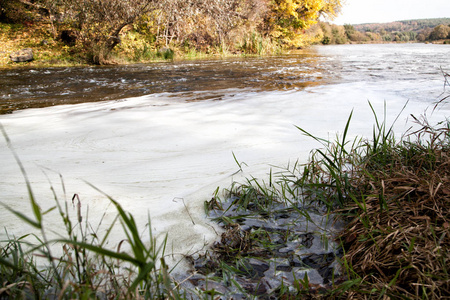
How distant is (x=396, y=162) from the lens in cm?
153

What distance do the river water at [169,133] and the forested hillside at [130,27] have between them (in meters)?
4.88

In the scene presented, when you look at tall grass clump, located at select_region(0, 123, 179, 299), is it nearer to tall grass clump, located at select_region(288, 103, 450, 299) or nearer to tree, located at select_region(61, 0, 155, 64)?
tall grass clump, located at select_region(288, 103, 450, 299)

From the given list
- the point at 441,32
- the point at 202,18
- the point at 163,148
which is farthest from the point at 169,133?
the point at 441,32

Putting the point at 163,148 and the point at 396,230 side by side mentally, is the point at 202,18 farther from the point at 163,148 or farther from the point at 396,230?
the point at 396,230

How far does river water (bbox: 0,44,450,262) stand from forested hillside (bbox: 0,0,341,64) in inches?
192

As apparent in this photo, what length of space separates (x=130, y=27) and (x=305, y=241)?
14.1 metres

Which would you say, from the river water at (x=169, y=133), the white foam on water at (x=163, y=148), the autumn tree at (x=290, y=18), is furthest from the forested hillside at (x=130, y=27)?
the white foam on water at (x=163, y=148)

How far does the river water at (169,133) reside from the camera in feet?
5.10

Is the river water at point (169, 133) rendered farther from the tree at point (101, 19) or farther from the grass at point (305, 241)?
the tree at point (101, 19)

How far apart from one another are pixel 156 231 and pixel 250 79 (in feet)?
17.2

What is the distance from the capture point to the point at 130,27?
519 inches

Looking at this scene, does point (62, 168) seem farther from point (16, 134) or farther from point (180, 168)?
point (16, 134)

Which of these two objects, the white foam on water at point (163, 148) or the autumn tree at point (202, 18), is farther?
the autumn tree at point (202, 18)

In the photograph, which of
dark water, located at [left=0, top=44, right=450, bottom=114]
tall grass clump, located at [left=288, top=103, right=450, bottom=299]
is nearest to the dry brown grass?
tall grass clump, located at [left=288, top=103, right=450, bottom=299]
